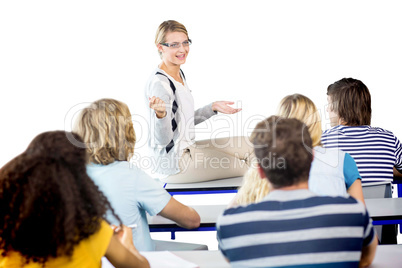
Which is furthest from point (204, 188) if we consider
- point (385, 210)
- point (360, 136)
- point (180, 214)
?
point (385, 210)

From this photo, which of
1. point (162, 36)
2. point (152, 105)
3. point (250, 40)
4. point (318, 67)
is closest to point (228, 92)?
point (250, 40)

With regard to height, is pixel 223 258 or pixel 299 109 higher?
pixel 299 109

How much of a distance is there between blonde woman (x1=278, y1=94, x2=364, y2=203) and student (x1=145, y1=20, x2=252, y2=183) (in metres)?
1.39

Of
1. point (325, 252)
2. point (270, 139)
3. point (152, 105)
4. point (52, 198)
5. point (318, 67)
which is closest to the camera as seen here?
point (52, 198)

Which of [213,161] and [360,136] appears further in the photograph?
[213,161]

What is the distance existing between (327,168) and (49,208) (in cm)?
134

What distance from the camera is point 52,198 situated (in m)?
1.31

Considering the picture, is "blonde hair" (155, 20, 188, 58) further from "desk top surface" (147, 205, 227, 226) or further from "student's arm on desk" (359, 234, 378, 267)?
"student's arm on desk" (359, 234, 378, 267)

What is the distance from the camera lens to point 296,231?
1395mm

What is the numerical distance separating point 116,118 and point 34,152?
835mm

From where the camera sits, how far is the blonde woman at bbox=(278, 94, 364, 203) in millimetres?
2199

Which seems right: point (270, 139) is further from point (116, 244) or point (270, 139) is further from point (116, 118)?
point (116, 118)

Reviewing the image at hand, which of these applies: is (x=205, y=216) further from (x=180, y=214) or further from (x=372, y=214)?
(x=372, y=214)

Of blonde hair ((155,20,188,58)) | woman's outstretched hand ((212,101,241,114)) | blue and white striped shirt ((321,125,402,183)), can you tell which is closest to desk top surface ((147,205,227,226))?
blue and white striped shirt ((321,125,402,183))
